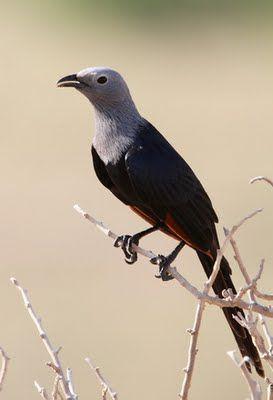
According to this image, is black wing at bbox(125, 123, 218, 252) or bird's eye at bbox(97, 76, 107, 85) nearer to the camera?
black wing at bbox(125, 123, 218, 252)

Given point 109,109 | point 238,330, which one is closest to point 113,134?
point 109,109

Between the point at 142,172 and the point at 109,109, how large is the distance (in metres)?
0.33

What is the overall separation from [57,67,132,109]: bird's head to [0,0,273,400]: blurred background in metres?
5.99

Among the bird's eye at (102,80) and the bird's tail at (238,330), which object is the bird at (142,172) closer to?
the bird's eye at (102,80)

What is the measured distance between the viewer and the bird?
19.7 feet

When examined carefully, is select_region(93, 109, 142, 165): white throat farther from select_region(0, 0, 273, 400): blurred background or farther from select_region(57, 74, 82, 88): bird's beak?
select_region(0, 0, 273, 400): blurred background

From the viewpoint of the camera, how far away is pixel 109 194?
59.5 ft

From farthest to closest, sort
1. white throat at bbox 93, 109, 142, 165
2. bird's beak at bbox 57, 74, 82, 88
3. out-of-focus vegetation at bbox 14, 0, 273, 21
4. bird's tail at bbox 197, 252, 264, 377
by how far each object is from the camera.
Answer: out-of-focus vegetation at bbox 14, 0, 273, 21 → white throat at bbox 93, 109, 142, 165 → bird's beak at bbox 57, 74, 82, 88 → bird's tail at bbox 197, 252, 264, 377

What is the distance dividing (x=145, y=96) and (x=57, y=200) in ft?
21.8

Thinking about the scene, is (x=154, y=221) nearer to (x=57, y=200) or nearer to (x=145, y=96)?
(x=57, y=200)

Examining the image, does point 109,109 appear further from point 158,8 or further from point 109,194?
point 158,8

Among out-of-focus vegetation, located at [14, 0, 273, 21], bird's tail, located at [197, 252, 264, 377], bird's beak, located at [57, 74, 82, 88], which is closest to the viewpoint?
bird's tail, located at [197, 252, 264, 377]

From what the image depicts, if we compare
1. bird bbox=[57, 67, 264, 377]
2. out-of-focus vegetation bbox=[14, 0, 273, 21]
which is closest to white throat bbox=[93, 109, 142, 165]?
bird bbox=[57, 67, 264, 377]

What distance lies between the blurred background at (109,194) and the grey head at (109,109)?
5.95 metres
